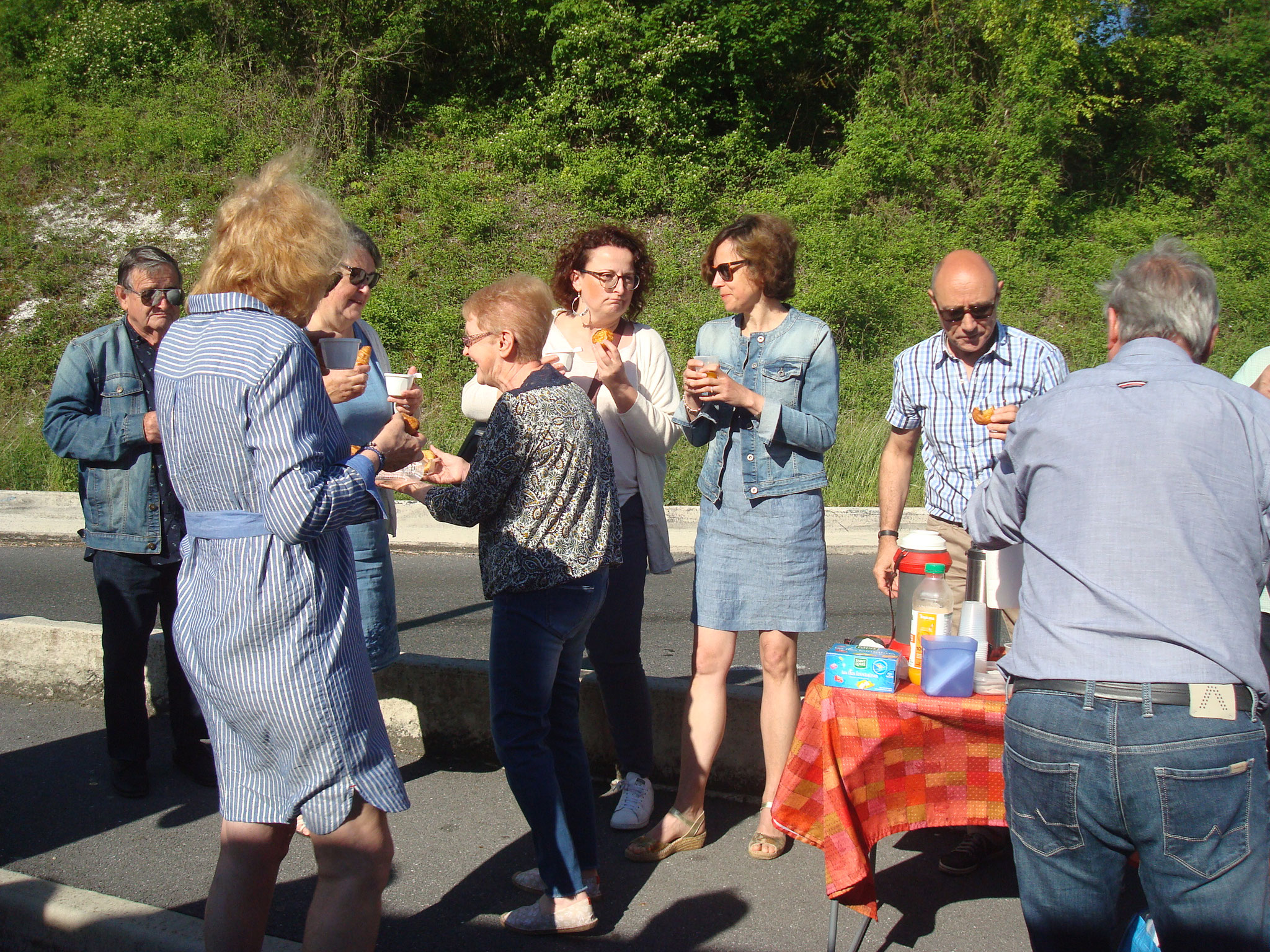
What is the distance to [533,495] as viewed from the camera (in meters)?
2.77

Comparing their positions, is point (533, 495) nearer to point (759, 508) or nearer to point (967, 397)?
point (759, 508)

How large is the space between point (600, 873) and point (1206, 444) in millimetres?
2236

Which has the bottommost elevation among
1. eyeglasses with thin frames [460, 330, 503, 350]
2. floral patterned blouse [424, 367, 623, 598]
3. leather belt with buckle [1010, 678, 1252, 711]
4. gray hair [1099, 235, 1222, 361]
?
leather belt with buckle [1010, 678, 1252, 711]

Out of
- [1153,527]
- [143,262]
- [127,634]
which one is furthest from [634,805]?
[143,262]

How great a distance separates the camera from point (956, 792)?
2709mm

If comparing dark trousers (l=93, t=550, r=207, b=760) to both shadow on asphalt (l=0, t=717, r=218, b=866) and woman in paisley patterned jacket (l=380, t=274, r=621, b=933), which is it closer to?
shadow on asphalt (l=0, t=717, r=218, b=866)

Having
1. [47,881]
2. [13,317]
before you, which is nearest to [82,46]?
[13,317]

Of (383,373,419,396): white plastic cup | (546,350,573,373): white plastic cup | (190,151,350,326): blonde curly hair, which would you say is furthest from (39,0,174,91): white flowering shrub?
(190,151,350,326): blonde curly hair

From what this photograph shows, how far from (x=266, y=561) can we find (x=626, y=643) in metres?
1.67

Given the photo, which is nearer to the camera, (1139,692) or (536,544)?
(1139,692)

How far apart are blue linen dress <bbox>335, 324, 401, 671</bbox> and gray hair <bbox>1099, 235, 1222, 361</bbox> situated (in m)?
2.07

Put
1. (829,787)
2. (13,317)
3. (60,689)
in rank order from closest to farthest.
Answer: (829,787), (60,689), (13,317)

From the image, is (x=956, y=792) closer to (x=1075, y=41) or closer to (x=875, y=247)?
(x=875, y=247)

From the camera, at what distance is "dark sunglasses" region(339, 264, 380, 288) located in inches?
130
